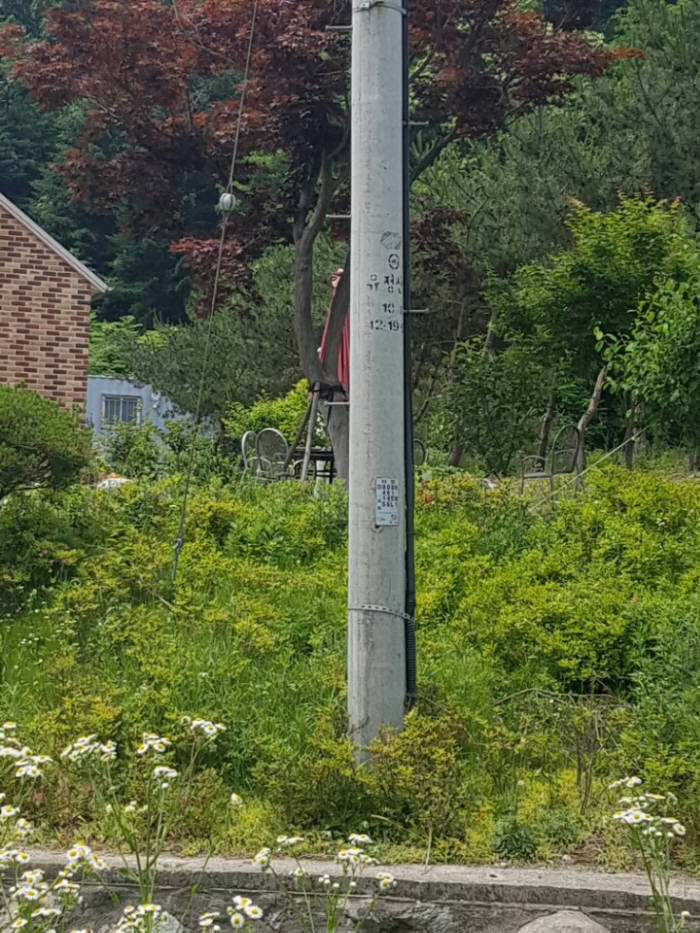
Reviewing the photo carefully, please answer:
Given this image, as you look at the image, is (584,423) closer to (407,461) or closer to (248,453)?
(248,453)

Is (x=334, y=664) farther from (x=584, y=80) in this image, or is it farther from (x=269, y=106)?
(x=584, y=80)

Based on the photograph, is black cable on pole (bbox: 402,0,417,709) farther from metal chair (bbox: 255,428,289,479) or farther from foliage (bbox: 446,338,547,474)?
foliage (bbox: 446,338,547,474)

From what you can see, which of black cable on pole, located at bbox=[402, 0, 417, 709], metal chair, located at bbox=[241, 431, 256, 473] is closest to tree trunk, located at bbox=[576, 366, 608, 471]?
metal chair, located at bbox=[241, 431, 256, 473]

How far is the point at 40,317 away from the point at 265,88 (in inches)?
150

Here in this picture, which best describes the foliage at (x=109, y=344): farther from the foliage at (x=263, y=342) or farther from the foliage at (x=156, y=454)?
the foliage at (x=156, y=454)

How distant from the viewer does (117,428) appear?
974cm

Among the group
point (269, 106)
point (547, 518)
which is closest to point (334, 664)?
point (547, 518)

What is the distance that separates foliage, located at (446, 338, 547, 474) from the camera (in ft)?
35.4

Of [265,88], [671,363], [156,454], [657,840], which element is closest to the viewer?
[657,840]

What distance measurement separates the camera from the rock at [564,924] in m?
3.34

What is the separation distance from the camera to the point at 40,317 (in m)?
13.2

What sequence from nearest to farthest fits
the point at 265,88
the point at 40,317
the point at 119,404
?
the point at 265,88, the point at 40,317, the point at 119,404

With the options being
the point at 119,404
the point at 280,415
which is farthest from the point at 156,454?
the point at 119,404

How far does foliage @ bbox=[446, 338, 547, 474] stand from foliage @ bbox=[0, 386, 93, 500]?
195 inches
